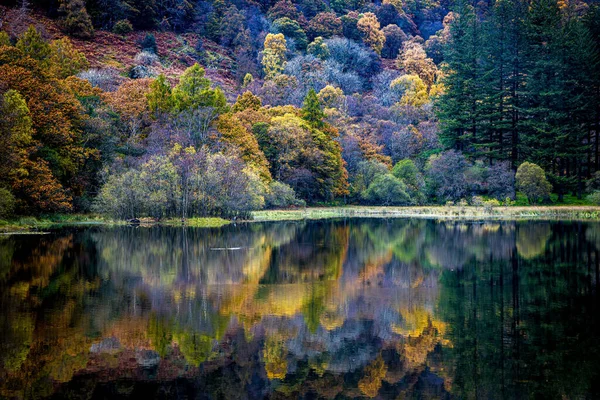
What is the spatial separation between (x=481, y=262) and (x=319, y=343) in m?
14.9

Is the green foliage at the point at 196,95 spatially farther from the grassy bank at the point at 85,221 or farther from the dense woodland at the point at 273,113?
the grassy bank at the point at 85,221

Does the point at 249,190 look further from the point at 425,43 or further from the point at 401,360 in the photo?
the point at 425,43

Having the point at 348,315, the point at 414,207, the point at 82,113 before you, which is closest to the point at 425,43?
the point at 414,207

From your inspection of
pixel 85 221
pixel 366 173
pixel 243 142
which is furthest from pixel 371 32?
pixel 85 221

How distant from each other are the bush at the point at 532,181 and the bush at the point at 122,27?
68566 mm

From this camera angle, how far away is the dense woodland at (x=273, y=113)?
49.2m

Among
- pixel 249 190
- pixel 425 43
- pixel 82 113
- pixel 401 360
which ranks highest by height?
pixel 425 43

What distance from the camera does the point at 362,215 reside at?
63.8 meters

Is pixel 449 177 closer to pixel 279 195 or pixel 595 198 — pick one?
pixel 595 198

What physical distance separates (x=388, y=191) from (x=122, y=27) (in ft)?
186

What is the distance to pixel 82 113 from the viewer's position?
174ft

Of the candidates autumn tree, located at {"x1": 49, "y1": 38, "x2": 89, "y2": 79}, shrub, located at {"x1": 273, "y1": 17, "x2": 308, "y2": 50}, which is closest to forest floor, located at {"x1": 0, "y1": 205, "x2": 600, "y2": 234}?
autumn tree, located at {"x1": 49, "y1": 38, "x2": 89, "y2": 79}

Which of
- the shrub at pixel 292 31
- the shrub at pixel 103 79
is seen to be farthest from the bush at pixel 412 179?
the shrub at pixel 292 31

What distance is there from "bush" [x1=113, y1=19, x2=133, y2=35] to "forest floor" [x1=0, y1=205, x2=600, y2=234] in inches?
2110
